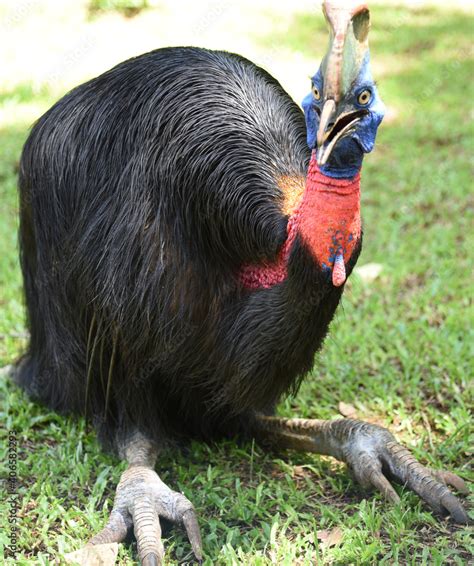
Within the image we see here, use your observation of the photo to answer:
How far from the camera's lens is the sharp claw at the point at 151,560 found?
2574 mm

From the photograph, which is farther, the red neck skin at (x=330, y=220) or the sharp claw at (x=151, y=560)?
the sharp claw at (x=151, y=560)

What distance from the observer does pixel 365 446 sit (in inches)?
118

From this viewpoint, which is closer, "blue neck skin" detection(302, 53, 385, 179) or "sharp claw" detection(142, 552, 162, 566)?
"blue neck skin" detection(302, 53, 385, 179)

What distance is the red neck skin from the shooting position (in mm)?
2439

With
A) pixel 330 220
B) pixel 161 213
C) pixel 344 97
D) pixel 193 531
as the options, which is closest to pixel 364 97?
pixel 344 97

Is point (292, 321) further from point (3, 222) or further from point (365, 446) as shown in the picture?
point (3, 222)

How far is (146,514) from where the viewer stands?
2.77 metres

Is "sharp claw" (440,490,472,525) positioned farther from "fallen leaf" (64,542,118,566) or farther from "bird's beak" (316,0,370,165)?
"bird's beak" (316,0,370,165)

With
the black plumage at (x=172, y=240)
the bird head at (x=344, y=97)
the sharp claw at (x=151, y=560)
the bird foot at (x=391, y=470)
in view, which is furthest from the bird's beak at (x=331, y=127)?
the sharp claw at (x=151, y=560)

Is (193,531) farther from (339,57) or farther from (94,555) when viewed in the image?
(339,57)

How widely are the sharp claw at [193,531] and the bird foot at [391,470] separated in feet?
1.90

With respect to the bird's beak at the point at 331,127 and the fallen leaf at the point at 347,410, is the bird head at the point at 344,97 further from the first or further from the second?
the fallen leaf at the point at 347,410

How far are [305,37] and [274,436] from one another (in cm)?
614

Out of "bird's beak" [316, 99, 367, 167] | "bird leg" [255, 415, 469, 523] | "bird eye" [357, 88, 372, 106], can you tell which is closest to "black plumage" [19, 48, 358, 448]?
"bird leg" [255, 415, 469, 523]
